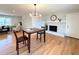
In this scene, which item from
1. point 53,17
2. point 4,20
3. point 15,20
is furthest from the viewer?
→ point 15,20

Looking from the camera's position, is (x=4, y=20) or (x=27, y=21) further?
(x=4, y=20)

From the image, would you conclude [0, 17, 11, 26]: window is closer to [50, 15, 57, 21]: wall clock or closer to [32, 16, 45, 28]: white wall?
[32, 16, 45, 28]: white wall

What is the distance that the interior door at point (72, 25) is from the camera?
19.5ft

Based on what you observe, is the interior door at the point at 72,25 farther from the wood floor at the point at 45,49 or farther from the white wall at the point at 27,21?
the white wall at the point at 27,21

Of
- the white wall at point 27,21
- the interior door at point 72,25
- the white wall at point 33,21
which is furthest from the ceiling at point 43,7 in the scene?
the white wall at point 27,21

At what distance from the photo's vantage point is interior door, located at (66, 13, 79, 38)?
5.93 metres

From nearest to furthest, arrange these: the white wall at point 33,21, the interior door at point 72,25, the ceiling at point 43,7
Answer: the ceiling at point 43,7 < the interior door at point 72,25 < the white wall at point 33,21

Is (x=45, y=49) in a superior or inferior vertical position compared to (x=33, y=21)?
inferior

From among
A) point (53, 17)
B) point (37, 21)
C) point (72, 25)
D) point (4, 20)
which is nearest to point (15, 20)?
point (4, 20)

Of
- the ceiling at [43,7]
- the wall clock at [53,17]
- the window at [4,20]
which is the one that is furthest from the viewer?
the window at [4,20]

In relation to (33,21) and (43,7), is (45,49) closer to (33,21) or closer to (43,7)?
(43,7)

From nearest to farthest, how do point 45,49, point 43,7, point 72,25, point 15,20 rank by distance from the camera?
point 45,49
point 43,7
point 72,25
point 15,20

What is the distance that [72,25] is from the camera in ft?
20.6
